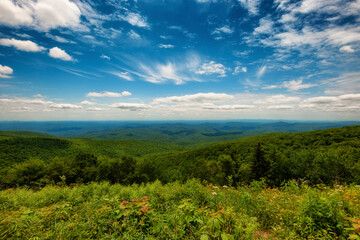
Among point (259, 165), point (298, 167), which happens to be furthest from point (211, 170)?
point (298, 167)

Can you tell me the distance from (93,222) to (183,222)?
8.41 feet

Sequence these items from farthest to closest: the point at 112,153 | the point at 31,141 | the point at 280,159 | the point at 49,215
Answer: the point at 112,153 → the point at 31,141 → the point at 280,159 → the point at 49,215

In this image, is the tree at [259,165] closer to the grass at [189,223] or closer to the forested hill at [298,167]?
the forested hill at [298,167]

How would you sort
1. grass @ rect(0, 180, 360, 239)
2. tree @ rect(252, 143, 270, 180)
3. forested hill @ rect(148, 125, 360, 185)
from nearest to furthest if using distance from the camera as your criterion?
grass @ rect(0, 180, 360, 239)
forested hill @ rect(148, 125, 360, 185)
tree @ rect(252, 143, 270, 180)

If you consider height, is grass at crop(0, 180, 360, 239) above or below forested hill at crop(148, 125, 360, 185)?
above

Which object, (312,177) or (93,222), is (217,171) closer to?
(312,177)

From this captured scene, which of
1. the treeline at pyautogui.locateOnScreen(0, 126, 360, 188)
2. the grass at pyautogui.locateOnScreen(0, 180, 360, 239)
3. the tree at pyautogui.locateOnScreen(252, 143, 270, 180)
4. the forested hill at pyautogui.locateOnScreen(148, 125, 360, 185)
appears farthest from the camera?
the tree at pyautogui.locateOnScreen(252, 143, 270, 180)

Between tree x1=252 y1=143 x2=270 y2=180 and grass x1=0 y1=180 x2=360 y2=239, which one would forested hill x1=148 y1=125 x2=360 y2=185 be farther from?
grass x1=0 y1=180 x2=360 y2=239

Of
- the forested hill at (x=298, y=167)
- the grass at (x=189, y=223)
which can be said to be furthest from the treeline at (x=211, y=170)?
the grass at (x=189, y=223)

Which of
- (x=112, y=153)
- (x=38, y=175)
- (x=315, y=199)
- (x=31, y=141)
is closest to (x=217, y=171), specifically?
(x=315, y=199)

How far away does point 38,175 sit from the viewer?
26781 mm

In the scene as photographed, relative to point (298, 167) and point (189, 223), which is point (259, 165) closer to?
point (298, 167)

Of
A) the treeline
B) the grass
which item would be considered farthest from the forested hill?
the grass

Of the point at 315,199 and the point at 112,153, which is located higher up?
the point at 315,199
